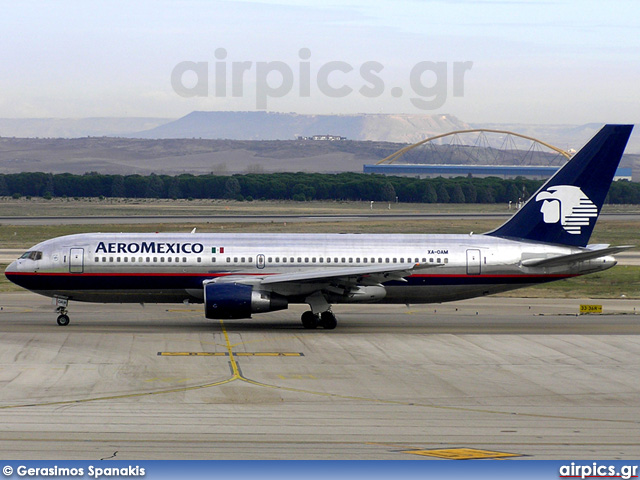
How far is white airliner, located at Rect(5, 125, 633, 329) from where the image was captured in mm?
39156

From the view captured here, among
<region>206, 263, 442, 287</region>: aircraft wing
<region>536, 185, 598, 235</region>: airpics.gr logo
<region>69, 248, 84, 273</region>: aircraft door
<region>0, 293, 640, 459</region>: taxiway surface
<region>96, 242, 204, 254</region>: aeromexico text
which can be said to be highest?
<region>536, 185, 598, 235</region>: airpics.gr logo

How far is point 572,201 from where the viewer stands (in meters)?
41.2

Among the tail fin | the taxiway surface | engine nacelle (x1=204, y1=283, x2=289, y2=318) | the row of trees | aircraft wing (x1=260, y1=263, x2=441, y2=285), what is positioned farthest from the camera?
the row of trees

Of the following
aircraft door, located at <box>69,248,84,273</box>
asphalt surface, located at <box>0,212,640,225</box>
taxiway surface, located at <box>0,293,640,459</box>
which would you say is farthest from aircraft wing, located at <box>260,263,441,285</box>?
asphalt surface, located at <box>0,212,640,225</box>

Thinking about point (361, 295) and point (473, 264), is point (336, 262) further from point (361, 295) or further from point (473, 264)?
point (473, 264)

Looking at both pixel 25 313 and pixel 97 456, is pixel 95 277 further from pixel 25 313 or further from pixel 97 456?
pixel 97 456

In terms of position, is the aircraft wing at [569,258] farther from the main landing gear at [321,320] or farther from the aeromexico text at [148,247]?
the aeromexico text at [148,247]

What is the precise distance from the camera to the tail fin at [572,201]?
4072cm

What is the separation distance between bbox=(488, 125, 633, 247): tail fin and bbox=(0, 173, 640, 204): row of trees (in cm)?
10719

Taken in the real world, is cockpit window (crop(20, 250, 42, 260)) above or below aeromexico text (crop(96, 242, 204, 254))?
below

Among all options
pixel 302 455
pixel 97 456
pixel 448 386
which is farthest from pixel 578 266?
pixel 97 456

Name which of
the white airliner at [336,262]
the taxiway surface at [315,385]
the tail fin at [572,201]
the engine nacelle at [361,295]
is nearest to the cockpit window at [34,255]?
the white airliner at [336,262]

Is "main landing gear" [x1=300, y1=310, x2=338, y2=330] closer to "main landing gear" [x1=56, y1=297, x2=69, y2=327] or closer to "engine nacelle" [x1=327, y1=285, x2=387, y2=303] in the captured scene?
"engine nacelle" [x1=327, y1=285, x2=387, y2=303]

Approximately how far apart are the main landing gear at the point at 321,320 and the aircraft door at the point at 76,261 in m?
10.2
